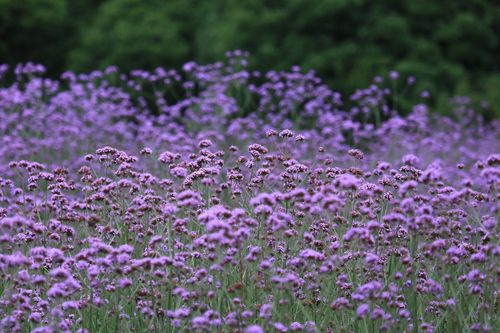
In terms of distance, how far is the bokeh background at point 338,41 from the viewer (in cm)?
1243

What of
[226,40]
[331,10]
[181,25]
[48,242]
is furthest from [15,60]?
[48,242]

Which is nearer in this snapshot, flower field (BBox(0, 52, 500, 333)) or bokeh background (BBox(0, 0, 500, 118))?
flower field (BBox(0, 52, 500, 333))

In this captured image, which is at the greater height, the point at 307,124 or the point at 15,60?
the point at 15,60

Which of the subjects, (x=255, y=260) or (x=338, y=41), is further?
(x=338, y=41)

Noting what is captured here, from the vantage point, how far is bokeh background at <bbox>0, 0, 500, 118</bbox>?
12.4m

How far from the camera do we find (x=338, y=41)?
42.5 feet

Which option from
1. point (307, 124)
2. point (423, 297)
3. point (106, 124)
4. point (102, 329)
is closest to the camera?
point (102, 329)

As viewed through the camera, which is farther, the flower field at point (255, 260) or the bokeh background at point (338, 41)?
the bokeh background at point (338, 41)

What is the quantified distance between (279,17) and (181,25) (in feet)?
7.19

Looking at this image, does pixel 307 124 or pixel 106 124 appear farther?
pixel 307 124

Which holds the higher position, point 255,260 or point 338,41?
point 255,260

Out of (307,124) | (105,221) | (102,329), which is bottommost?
(307,124)

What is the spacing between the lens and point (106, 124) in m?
9.54

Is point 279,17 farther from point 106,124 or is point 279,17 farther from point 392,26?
point 106,124
